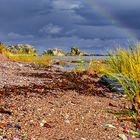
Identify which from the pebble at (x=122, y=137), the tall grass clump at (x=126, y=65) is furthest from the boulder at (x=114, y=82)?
the pebble at (x=122, y=137)

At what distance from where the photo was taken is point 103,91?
39.1 ft

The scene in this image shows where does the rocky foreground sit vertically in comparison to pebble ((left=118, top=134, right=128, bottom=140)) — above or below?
above

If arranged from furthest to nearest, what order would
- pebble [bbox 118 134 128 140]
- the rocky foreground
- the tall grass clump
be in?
the tall grass clump → pebble [bbox 118 134 128 140] → the rocky foreground

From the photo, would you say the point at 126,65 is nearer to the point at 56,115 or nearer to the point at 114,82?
the point at 114,82

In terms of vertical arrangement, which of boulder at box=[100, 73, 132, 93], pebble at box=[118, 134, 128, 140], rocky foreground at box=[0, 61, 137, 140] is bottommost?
pebble at box=[118, 134, 128, 140]

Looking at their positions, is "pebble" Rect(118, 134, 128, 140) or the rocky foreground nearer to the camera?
the rocky foreground

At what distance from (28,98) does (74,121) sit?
168 centimetres

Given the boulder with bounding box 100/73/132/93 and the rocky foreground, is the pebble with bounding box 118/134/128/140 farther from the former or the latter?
the boulder with bounding box 100/73/132/93

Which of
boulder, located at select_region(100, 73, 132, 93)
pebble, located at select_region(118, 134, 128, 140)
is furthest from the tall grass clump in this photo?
pebble, located at select_region(118, 134, 128, 140)

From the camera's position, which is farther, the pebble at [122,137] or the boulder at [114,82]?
the boulder at [114,82]

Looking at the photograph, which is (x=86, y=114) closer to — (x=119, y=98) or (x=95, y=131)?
(x=95, y=131)

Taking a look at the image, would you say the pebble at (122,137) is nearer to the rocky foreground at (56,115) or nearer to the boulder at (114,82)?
the rocky foreground at (56,115)

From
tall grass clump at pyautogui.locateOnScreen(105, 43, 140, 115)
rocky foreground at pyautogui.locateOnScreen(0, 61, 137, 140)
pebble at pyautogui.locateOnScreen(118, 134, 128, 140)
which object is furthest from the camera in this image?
tall grass clump at pyautogui.locateOnScreen(105, 43, 140, 115)

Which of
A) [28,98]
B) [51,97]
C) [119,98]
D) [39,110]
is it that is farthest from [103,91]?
[39,110]
